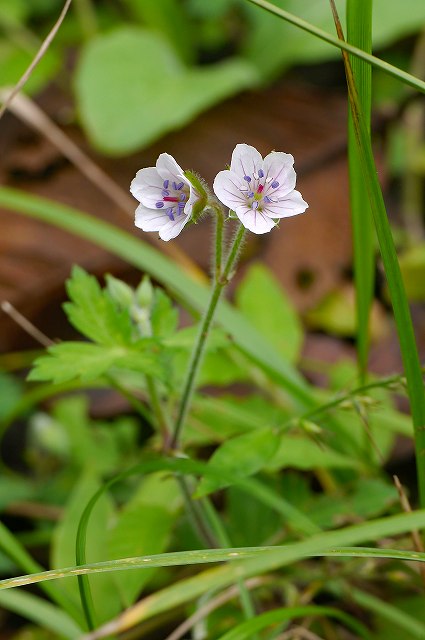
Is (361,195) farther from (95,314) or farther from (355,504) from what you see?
(355,504)

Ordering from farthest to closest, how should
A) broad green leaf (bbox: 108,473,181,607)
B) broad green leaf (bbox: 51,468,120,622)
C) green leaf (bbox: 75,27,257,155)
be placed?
green leaf (bbox: 75,27,257,155)
broad green leaf (bbox: 51,468,120,622)
broad green leaf (bbox: 108,473,181,607)

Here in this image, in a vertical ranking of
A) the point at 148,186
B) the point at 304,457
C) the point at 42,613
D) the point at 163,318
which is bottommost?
the point at 42,613

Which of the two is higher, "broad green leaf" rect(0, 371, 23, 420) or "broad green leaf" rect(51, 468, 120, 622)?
"broad green leaf" rect(0, 371, 23, 420)

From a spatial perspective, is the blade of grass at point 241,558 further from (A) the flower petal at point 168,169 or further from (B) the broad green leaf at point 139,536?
(A) the flower petal at point 168,169

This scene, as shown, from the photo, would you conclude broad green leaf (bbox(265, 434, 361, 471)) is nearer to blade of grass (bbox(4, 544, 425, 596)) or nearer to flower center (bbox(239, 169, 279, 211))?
blade of grass (bbox(4, 544, 425, 596))

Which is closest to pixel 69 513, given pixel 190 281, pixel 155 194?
pixel 190 281

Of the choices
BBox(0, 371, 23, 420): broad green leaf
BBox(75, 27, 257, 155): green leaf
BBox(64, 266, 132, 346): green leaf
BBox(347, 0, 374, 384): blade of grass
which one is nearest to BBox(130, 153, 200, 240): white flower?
BBox(64, 266, 132, 346): green leaf

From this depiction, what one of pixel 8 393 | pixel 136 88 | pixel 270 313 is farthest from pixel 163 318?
pixel 136 88
